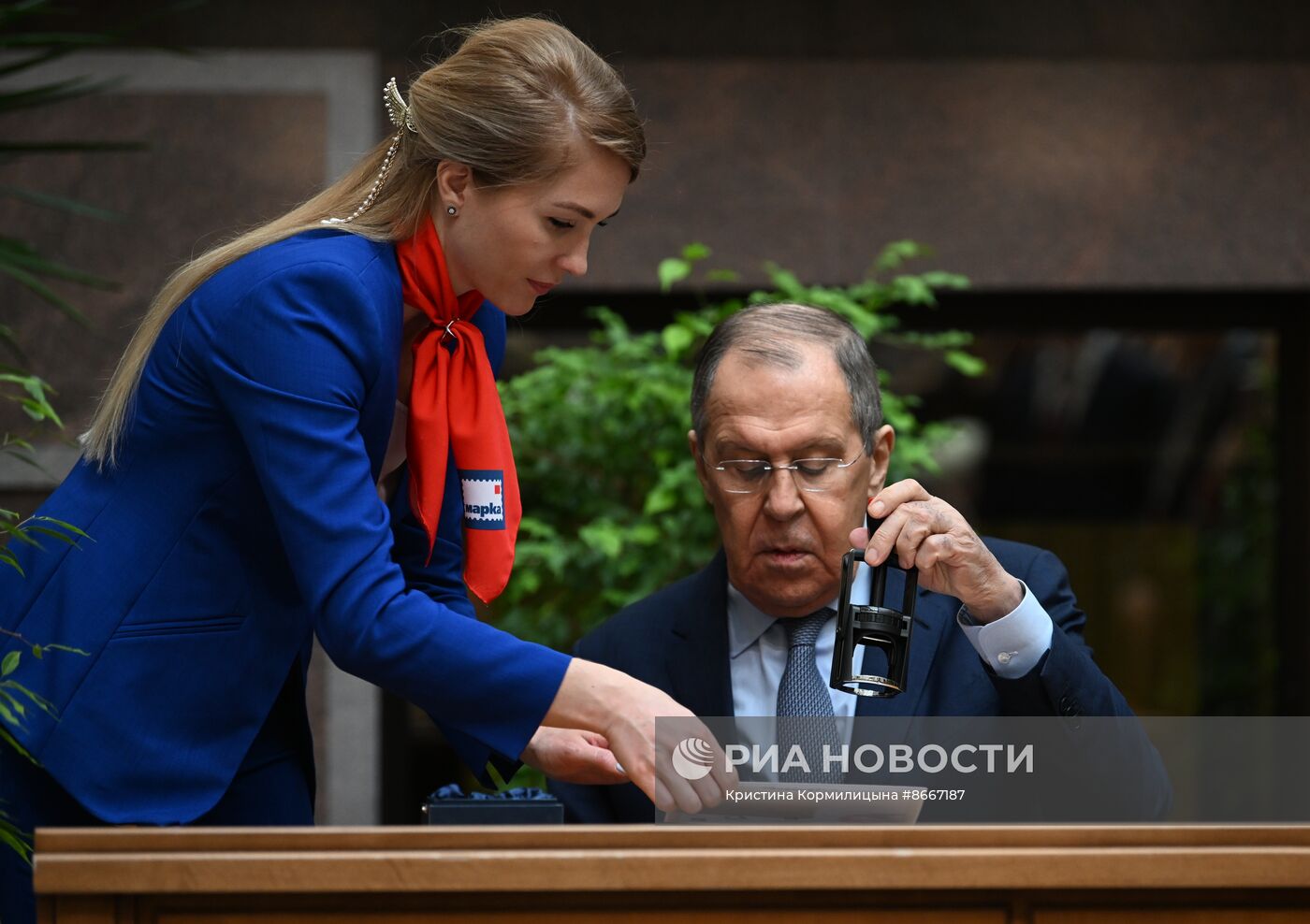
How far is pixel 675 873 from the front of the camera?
1.27m

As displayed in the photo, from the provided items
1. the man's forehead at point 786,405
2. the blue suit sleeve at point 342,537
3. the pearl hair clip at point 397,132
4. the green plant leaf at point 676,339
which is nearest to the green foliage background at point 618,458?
the green plant leaf at point 676,339

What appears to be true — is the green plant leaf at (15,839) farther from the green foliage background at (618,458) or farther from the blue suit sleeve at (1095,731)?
the green foliage background at (618,458)

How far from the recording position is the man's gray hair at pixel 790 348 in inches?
89.9

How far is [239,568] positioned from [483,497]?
1.04ft

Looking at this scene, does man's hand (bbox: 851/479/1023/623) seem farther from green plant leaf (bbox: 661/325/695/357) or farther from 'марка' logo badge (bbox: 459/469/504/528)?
green plant leaf (bbox: 661/325/695/357)

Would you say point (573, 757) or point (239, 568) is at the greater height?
point (239, 568)

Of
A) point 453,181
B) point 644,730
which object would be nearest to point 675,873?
point 644,730

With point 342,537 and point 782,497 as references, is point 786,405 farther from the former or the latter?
point 342,537

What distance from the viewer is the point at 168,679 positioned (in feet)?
5.29

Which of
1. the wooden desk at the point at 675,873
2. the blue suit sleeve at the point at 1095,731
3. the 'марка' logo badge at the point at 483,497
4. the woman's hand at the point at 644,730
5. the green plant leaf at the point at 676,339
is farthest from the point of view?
the green plant leaf at the point at 676,339

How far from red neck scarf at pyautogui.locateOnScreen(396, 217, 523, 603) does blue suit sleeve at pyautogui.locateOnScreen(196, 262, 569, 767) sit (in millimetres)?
172

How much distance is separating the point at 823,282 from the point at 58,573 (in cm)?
262

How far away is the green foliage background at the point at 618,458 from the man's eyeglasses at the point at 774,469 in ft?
2.58

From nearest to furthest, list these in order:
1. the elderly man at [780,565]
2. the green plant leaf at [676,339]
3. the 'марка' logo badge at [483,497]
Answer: the 'марка' logo badge at [483,497]
the elderly man at [780,565]
the green plant leaf at [676,339]
